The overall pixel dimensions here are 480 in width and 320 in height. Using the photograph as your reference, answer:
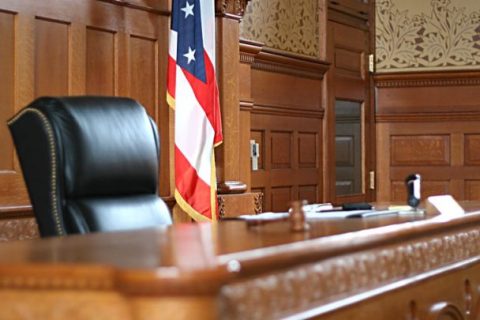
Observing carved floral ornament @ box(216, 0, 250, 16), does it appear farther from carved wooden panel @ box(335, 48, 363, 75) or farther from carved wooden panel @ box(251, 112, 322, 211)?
carved wooden panel @ box(335, 48, 363, 75)

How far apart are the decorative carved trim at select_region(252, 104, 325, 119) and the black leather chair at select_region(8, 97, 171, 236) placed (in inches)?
100

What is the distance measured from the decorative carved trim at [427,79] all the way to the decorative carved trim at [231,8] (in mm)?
2307

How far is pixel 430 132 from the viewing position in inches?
247

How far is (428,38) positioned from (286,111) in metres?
1.53

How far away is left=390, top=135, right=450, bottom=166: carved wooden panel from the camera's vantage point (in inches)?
246

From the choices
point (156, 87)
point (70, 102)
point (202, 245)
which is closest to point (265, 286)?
point (202, 245)

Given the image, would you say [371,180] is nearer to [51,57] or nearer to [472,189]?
[472,189]

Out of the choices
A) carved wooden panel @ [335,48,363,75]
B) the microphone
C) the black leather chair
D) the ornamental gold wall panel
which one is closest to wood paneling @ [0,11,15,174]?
the black leather chair

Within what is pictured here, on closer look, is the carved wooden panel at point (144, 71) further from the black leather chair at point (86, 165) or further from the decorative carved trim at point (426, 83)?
the decorative carved trim at point (426, 83)

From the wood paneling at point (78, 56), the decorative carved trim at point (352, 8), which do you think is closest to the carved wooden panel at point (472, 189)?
the decorative carved trim at point (352, 8)

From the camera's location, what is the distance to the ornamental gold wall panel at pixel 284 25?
16.1 feet

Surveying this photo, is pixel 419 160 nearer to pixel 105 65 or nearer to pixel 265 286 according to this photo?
pixel 105 65

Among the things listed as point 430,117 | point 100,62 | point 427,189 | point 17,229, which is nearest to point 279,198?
point 427,189

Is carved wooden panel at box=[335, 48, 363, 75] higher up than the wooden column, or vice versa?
carved wooden panel at box=[335, 48, 363, 75]
